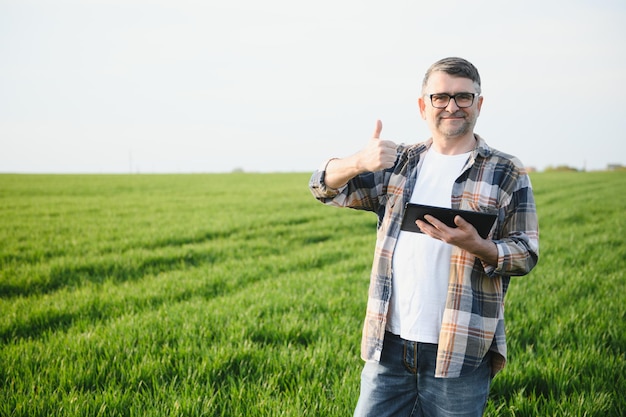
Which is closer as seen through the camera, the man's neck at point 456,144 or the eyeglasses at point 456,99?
the eyeglasses at point 456,99

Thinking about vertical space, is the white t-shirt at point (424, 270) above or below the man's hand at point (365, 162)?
A: below

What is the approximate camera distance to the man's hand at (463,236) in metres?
2.06

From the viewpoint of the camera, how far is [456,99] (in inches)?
91.2

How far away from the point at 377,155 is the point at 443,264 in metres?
0.73

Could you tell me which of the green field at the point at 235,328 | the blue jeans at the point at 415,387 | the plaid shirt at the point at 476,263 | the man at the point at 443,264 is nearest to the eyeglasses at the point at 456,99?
the man at the point at 443,264

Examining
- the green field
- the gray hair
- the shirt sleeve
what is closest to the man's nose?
the gray hair

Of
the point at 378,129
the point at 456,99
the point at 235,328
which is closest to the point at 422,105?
the point at 456,99

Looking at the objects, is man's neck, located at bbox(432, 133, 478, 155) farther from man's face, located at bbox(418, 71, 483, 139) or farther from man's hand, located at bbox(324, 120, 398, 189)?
man's hand, located at bbox(324, 120, 398, 189)

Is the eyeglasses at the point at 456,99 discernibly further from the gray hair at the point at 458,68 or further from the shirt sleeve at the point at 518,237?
the shirt sleeve at the point at 518,237

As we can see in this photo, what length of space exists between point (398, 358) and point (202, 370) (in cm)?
215

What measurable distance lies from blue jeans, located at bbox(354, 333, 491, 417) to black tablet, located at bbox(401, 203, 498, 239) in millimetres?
690

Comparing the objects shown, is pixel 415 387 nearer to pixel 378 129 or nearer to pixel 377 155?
pixel 377 155

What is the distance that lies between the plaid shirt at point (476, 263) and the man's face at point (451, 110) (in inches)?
5.9

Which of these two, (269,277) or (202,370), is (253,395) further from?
(269,277)
